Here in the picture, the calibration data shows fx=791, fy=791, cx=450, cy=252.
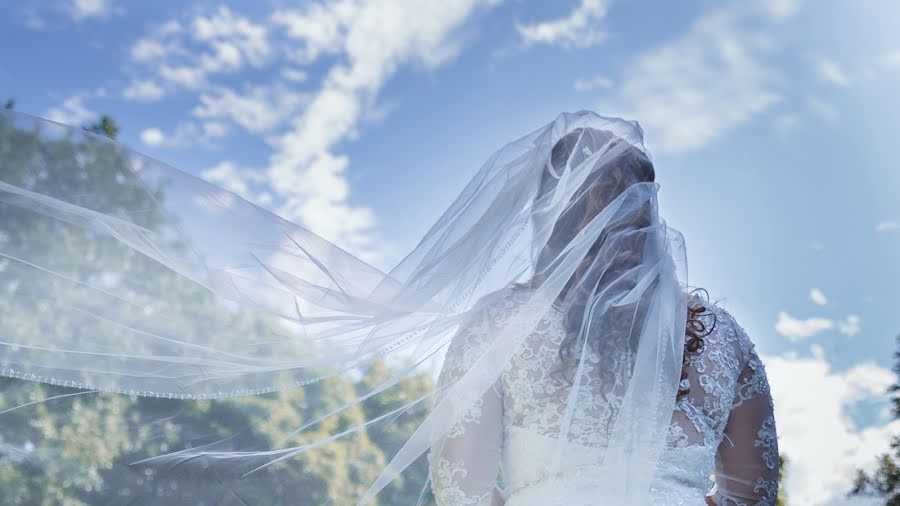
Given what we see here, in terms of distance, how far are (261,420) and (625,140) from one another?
1197 millimetres

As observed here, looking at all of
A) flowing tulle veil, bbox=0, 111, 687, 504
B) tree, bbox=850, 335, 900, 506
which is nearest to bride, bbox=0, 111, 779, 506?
flowing tulle veil, bbox=0, 111, 687, 504

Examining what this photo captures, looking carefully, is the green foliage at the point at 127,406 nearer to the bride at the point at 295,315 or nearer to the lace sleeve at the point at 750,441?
the bride at the point at 295,315

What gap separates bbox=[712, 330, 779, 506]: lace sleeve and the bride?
0.06 meters

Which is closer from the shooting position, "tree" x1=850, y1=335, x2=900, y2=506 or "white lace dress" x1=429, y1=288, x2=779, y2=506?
"white lace dress" x1=429, y1=288, x2=779, y2=506

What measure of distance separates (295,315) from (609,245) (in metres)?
0.82

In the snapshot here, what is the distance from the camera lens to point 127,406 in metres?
2.06

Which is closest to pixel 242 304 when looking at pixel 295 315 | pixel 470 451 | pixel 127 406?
pixel 295 315

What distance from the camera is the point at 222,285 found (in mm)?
2008

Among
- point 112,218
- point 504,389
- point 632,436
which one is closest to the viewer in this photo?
point 632,436

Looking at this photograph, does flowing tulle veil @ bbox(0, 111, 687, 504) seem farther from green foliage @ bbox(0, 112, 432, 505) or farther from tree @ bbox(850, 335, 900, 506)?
tree @ bbox(850, 335, 900, 506)

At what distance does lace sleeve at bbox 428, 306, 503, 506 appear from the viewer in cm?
184

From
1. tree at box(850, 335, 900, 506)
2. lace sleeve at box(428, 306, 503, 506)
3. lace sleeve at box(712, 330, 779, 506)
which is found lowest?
lace sleeve at box(428, 306, 503, 506)

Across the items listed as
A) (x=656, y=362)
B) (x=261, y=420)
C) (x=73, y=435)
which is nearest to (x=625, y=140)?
(x=656, y=362)

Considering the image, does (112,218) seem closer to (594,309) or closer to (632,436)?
(594,309)
